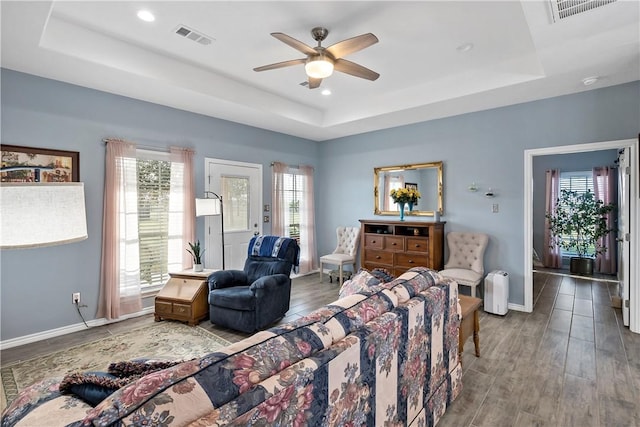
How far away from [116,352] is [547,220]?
26.3 feet

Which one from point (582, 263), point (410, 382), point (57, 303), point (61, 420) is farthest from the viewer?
point (582, 263)

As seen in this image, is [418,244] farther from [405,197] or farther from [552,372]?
[552,372]

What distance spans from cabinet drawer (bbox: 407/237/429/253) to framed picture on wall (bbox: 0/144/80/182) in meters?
4.43

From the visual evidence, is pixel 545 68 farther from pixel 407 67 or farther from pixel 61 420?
pixel 61 420

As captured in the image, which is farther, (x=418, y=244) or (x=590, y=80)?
(x=418, y=244)

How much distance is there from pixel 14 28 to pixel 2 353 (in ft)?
9.76

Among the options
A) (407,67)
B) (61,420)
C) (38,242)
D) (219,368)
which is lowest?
(61,420)

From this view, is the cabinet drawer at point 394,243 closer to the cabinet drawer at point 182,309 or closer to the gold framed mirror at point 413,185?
the gold framed mirror at point 413,185

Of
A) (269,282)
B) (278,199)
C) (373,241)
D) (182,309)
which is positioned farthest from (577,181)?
(182,309)

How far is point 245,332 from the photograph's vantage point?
3.51m

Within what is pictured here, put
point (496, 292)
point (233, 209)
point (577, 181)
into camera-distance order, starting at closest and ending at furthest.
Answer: point (496, 292) → point (233, 209) → point (577, 181)

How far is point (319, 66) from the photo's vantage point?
2.83 meters

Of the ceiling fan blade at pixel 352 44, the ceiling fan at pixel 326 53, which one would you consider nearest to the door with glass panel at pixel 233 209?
the ceiling fan at pixel 326 53

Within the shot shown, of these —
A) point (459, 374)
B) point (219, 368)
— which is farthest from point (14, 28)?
point (459, 374)
